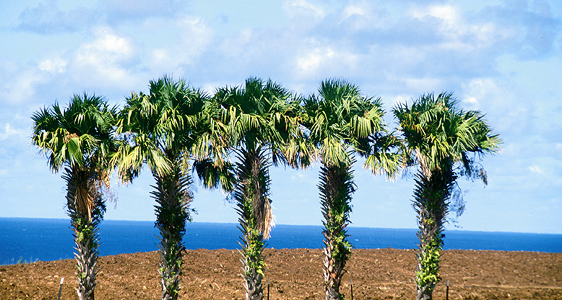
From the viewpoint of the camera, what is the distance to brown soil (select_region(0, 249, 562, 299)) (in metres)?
21.7

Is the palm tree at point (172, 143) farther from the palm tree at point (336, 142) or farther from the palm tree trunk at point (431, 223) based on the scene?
the palm tree trunk at point (431, 223)

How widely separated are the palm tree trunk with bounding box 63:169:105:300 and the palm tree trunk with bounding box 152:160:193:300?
2.16 meters

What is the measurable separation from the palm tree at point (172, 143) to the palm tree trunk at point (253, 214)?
4.50ft

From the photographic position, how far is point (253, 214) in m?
17.7

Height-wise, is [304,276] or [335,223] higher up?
[335,223]

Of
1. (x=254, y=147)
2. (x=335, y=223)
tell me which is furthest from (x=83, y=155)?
(x=335, y=223)

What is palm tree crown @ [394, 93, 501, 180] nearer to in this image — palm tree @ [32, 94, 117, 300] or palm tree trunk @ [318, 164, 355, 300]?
palm tree trunk @ [318, 164, 355, 300]

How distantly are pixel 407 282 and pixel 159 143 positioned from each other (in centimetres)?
1335

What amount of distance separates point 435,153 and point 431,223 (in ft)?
7.93

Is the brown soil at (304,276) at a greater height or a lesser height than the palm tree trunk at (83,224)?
lesser

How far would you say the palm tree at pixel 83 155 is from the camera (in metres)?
17.5

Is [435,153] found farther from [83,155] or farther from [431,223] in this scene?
[83,155]

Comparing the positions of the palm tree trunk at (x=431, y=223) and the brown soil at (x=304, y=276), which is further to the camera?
the brown soil at (x=304, y=276)

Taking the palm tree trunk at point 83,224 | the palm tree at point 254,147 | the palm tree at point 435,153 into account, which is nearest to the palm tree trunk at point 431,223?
the palm tree at point 435,153
